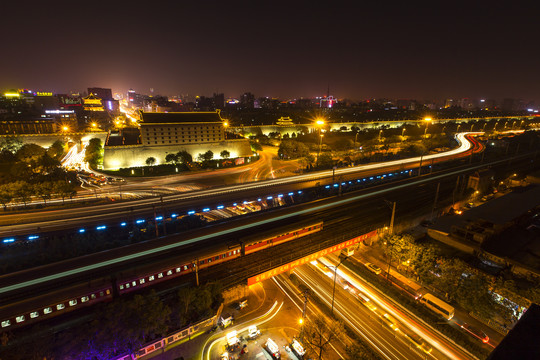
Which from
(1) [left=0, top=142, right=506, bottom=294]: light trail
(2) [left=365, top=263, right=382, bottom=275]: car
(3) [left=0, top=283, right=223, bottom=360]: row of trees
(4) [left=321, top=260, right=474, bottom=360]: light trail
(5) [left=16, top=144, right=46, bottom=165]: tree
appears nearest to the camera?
(3) [left=0, top=283, right=223, bottom=360]: row of trees

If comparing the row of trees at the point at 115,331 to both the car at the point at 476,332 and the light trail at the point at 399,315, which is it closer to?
the light trail at the point at 399,315

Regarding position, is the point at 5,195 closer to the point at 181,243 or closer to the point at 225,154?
the point at 181,243

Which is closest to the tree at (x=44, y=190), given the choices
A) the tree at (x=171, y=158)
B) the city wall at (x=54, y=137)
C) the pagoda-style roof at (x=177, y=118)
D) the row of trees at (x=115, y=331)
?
the row of trees at (x=115, y=331)

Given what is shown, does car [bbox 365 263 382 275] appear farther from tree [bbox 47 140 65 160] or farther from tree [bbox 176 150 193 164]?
tree [bbox 47 140 65 160]

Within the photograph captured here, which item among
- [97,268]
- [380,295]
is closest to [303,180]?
[380,295]

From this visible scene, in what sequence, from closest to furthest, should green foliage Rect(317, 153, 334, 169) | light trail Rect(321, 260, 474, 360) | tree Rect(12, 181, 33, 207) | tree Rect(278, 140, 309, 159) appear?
1. light trail Rect(321, 260, 474, 360)
2. tree Rect(12, 181, 33, 207)
3. green foliage Rect(317, 153, 334, 169)
4. tree Rect(278, 140, 309, 159)

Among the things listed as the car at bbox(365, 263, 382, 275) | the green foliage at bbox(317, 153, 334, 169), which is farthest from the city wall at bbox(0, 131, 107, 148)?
the car at bbox(365, 263, 382, 275)

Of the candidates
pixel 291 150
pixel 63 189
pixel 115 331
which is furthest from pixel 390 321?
pixel 291 150
